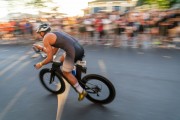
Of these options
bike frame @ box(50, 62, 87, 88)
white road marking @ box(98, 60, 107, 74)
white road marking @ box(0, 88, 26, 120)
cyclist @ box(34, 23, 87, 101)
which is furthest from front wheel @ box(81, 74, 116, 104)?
white road marking @ box(98, 60, 107, 74)

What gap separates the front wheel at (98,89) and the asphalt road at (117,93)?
13 cm

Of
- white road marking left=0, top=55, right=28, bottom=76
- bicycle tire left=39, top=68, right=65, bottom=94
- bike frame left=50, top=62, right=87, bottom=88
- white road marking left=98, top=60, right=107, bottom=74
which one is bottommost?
white road marking left=0, top=55, right=28, bottom=76

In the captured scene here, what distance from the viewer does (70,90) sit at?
5.45m

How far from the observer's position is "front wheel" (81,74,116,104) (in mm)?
4445

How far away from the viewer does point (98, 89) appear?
4594 millimetres

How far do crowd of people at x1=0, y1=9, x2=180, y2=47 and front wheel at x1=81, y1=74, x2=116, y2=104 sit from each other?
6.07 m

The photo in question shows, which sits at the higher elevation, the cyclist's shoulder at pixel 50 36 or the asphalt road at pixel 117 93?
the cyclist's shoulder at pixel 50 36

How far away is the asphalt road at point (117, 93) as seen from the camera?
14.3 feet

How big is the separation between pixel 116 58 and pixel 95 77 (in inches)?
159

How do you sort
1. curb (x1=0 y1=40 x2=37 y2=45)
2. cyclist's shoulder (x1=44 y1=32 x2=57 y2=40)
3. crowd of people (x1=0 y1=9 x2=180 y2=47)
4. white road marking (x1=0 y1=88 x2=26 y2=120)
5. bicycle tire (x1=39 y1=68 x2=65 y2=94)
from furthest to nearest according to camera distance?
curb (x1=0 y1=40 x2=37 y2=45) → crowd of people (x1=0 y1=9 x2=180 y2=47) → bicycle tire (x1=39 y1=68 x2=65 y2=94) → white road marking (x1=0 y1=88 x2=26 y2=120) → cyclist's shoulder (x1=44 y1=32 x2=57 y2=40)

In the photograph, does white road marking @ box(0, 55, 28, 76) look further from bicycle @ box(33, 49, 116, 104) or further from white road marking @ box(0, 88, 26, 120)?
bicycle @ box(33, 49, 116, 104)

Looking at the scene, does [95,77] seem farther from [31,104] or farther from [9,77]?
[9,77]

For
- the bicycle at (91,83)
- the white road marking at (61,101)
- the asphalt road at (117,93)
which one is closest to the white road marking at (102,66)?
the asphalt road at (117,93)

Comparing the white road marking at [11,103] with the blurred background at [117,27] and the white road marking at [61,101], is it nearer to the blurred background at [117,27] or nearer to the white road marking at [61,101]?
the white road marking at [61,101]
